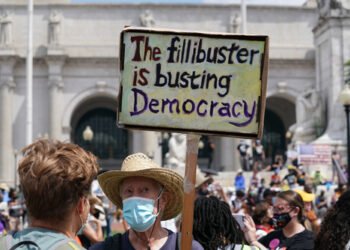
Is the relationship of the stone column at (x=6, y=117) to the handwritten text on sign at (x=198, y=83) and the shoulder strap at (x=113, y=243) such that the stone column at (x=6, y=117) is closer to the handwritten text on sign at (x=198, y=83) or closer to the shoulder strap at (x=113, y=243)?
the shoulder strap at (x=113, y=243)

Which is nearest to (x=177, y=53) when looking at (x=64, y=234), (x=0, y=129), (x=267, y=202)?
(x=64, y=234)

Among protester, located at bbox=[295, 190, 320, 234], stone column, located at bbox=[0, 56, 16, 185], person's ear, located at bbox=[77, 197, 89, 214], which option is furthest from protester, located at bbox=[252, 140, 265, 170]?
person's ear, located at bbox=[77, 197, 89, 214]

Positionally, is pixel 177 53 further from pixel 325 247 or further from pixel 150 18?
pixel 150 18

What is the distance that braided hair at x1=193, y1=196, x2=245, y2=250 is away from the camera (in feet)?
15.8

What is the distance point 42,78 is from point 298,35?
17363 millimetres

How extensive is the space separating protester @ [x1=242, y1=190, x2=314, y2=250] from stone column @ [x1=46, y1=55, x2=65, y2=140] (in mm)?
47513

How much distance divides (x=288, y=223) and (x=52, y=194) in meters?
3.62

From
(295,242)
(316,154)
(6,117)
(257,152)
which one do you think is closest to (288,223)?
(295,242)

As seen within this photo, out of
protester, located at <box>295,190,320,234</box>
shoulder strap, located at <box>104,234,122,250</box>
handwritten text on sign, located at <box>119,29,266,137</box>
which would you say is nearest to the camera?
handwritten text on sign, located at <box>119,29,266,137</box>

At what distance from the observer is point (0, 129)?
53281 mm

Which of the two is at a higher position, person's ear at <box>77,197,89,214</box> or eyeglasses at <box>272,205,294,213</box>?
person's ear at <box>77,197,89,214</box>

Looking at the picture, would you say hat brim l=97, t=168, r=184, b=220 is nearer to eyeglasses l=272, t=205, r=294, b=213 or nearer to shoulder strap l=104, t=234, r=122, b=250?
shoulder strap l=104, t=234, r=122, b=250

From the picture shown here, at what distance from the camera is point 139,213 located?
4.36 metres

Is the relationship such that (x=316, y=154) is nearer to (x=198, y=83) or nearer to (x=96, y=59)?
(x=198, y=83)
